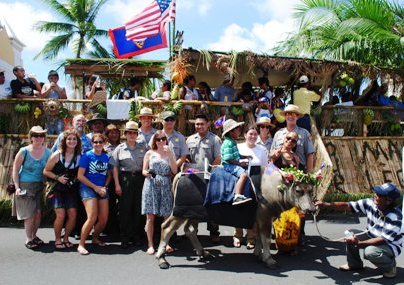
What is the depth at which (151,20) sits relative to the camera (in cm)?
1159

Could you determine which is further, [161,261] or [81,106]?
[81,106]

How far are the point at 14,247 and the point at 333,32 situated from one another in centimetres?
976

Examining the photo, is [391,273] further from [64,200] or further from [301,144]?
[64,200]

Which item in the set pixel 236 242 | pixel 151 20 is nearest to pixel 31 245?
pixel 236 242

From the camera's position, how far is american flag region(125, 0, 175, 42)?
11430 millimetres

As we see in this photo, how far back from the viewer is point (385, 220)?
5586 millimetres

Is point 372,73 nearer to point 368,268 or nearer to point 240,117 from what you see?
point 240,117

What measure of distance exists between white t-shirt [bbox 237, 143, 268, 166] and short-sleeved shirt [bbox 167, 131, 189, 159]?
1001mm

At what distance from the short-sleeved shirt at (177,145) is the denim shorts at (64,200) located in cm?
173

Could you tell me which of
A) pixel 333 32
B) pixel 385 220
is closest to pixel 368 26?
pixel 333 32

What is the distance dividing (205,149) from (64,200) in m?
2.40

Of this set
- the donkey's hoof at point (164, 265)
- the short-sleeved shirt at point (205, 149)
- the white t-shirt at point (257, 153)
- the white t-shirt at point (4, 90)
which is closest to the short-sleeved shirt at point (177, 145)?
the short-sleeved shirt at point (205, 149)

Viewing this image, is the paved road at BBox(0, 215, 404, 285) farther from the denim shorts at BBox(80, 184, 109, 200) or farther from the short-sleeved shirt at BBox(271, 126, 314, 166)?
the short-sleeved shirt at BBox(271, 126, 314, 166)

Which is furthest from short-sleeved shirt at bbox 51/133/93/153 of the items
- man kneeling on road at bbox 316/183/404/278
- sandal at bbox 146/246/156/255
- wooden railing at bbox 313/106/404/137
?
wooden railing at bbox 313/106/404/137
